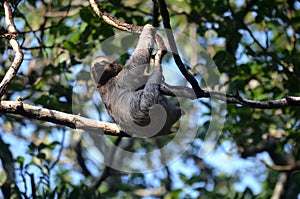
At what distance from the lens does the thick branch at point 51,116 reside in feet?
20.3

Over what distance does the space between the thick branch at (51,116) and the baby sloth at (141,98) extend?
0.51 meters

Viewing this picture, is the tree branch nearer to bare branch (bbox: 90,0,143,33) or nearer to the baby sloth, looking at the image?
the baby sloth

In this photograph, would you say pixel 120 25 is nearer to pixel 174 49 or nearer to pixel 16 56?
pixel 174 49

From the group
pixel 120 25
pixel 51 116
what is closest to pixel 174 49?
pixel 120 25

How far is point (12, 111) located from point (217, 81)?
374 cm

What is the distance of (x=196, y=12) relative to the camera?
1021 cm

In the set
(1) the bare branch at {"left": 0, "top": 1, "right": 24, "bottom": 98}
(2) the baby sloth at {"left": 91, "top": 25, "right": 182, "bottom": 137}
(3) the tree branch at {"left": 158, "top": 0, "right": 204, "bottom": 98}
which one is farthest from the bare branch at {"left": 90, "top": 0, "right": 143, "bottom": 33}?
(1) the bare branch at {"left": 0, "top": 1, "right": 24, "bottom": 98}

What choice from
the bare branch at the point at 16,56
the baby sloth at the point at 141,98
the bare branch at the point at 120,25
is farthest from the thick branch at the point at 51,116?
the bare branch at the point at 120,25

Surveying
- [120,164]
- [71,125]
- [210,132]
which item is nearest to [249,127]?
[210,132]

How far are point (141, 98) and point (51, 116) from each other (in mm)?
1243

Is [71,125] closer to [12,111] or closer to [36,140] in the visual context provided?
[12,111]

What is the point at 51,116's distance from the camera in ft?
20.7

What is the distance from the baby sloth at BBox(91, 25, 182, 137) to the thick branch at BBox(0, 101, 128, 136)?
51 cm

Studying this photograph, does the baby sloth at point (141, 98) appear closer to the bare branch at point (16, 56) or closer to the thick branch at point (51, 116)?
the thick branch at point (51, 116)
